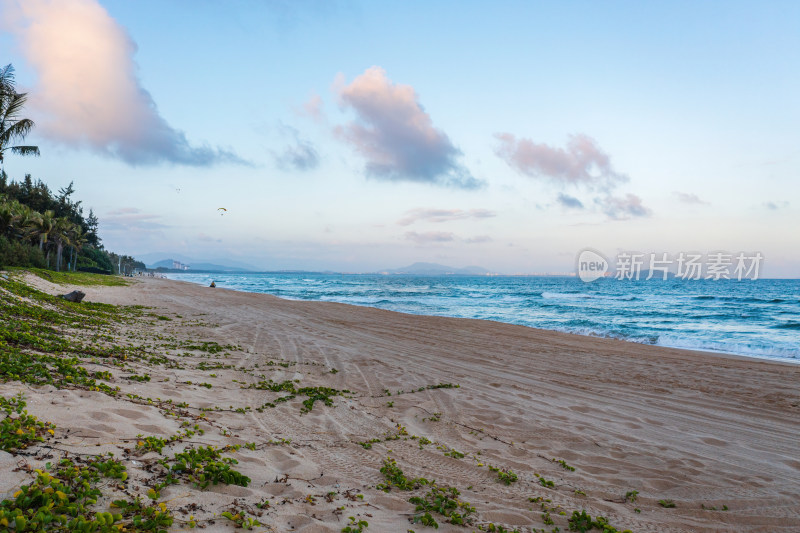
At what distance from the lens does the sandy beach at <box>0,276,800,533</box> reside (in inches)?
146

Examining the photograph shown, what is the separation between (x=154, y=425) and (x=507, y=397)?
6.07m

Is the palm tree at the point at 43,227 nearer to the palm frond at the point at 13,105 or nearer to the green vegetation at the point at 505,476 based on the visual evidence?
the palm frond at the point at 13,105

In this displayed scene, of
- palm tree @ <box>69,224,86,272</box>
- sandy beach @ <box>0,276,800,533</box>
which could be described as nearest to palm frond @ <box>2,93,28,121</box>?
sandy beach @ <box>0,276,800,533</box>

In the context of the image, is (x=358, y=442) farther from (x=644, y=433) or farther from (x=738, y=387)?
(x=738, y=387)

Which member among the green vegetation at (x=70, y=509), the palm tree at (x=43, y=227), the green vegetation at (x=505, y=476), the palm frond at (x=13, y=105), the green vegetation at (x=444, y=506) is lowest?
the green vegetation at (x=505, y=476)

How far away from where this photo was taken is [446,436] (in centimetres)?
597

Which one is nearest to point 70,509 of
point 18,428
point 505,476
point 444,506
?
point 18,428

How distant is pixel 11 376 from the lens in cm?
486

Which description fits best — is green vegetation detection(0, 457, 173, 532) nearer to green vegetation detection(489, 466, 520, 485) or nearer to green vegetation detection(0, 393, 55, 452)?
green vegetation detection(0, 393, 55, 452)

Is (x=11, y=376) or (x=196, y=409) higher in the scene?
(x=11, y=376)

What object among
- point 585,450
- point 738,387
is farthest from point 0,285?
point 738,387

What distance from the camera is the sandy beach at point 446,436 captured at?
146 inches

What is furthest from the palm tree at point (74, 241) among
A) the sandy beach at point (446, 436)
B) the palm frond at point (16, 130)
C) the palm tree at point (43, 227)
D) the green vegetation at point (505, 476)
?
the green vegetation at point (505, 476)

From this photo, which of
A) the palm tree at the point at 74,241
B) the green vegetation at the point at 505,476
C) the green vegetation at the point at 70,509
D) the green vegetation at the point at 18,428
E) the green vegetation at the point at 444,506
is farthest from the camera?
the palm tree at the point at 74,241
